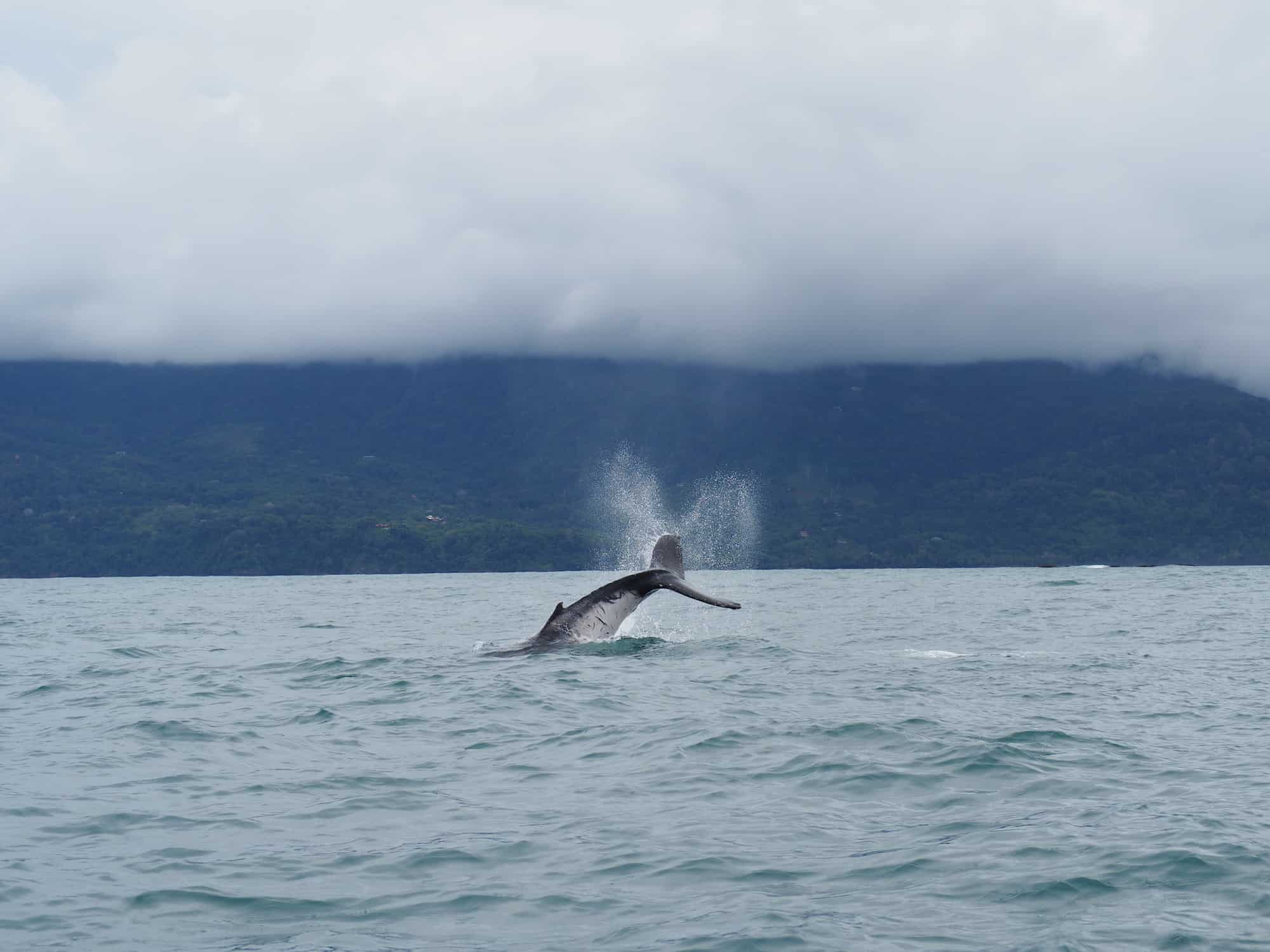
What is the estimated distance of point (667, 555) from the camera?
28609mm

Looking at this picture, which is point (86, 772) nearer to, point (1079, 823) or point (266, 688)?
point (266, 688)

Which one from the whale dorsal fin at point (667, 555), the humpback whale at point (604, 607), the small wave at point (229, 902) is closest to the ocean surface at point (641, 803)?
the small wave at point (229, 902)

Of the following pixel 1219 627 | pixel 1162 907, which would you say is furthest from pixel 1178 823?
pixel 1219 627

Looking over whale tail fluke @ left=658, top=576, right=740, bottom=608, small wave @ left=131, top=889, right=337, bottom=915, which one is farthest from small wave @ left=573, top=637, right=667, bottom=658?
small wave @ left=131, top=889, right=337, bottom=915

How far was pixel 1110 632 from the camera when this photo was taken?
37.4 m

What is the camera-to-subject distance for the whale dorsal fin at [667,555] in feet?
93.5

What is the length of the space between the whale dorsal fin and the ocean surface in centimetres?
199

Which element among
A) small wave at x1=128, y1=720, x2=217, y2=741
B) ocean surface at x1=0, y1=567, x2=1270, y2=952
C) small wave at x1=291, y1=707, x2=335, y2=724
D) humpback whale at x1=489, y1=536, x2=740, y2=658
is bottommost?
small wave at x1=291, y1=707, x2=335, y2=724

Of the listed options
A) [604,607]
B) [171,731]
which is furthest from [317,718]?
[604,607]

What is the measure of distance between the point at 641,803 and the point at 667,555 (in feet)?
51.0

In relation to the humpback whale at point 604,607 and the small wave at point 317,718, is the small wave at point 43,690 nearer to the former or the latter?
the small wave at point 317,718

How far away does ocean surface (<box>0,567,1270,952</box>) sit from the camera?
30.8ft

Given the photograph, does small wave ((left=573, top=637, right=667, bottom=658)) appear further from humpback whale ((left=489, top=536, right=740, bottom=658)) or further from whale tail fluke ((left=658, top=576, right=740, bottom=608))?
whale tail fluke ((left=658, top=576, right=740, bottom=608))

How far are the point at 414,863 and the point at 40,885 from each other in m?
2.99
